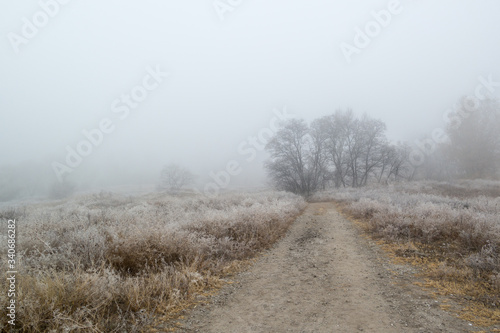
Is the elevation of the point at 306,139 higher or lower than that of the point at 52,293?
higher

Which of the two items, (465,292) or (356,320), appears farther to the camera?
(465,292)

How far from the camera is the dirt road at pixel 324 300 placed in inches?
126

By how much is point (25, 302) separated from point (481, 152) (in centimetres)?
4526

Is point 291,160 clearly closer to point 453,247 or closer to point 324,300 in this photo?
point 453,247

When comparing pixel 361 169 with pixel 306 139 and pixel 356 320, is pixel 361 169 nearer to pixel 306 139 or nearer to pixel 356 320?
pixel 306 139

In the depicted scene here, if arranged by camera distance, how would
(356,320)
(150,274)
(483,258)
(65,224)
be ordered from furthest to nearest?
(65,224)
(483,258)
(150,274)
(356,320)

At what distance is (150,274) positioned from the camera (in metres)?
4.31

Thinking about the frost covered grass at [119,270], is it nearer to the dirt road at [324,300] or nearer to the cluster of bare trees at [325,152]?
the dirt road at [324,300]

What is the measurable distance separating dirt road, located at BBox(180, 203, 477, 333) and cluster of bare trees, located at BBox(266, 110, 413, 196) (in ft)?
81.3

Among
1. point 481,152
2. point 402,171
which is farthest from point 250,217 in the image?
point 402,171

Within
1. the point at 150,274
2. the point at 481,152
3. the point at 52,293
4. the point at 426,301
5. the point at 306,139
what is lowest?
the point at 426,301

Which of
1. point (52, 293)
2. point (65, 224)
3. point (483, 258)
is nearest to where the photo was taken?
point (52, 293)

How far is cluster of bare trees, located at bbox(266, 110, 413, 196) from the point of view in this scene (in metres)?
31.1

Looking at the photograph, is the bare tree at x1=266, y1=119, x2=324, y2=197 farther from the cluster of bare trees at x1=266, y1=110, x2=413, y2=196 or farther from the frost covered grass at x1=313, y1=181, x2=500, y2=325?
the frost covered grass at x1=313, y1=181, x2=500, y2=325
